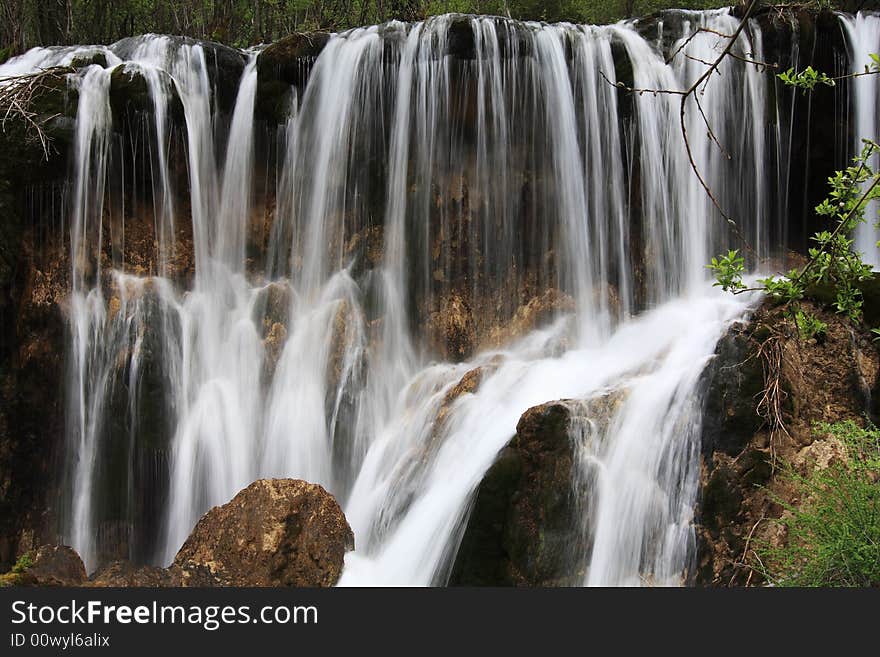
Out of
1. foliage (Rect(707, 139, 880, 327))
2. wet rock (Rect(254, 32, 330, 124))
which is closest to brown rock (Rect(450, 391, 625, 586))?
foliage (Rect(707, 139, 880, 327))

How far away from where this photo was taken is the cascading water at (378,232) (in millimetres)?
10047

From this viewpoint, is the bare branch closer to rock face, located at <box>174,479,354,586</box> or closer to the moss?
rock face, located at <box>174,479,354,586</box>

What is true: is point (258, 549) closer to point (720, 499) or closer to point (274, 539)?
point (274, 539)

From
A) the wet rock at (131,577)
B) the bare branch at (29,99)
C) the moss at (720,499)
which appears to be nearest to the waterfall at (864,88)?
the moss at (720,499)

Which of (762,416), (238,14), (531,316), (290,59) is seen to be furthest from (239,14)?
(762,416)

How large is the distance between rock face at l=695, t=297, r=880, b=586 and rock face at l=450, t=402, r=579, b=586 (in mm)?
1050

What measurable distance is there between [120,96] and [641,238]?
261 inches

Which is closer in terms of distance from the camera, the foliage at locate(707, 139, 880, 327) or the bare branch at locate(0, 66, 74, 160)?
the foliage at locate(707, 139, 880, 327)

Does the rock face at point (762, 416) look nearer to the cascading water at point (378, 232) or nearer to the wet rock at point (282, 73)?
the cascading water at point (378, 232)

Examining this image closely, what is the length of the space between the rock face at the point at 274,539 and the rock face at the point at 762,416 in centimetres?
308

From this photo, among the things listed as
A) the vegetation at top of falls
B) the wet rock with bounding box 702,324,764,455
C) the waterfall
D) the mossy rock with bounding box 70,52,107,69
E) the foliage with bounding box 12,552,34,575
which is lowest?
the foliage with bounding box 12,552,34,575

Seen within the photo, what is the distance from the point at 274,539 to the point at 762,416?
4.04 m

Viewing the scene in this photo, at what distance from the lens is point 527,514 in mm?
6797

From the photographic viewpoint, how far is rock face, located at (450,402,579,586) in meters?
6.68
